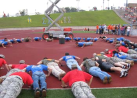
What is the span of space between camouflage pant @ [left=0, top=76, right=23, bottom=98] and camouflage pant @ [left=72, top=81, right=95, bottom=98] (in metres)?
1.74

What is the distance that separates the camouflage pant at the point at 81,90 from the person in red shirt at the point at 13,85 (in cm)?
169

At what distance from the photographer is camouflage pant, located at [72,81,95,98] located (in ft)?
14.8

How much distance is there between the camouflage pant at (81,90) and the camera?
4.51 metres

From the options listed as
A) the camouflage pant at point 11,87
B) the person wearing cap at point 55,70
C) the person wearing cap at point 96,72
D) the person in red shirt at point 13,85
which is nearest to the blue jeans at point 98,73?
the person wearing cap at point 96,72

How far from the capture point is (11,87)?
464cm

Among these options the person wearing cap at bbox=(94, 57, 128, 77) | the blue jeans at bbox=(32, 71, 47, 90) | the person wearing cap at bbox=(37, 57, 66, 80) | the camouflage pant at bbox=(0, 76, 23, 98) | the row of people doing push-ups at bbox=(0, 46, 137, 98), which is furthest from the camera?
the person wearing cap at bbox=(94, 57, 128, 77)

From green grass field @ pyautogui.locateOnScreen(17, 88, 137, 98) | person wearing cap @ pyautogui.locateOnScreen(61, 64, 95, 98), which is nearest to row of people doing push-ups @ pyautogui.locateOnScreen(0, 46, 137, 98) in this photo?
person wearing cap @ pyautogui.locateOnScreen(61, 64, 95, 98)

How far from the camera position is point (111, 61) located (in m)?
8.33

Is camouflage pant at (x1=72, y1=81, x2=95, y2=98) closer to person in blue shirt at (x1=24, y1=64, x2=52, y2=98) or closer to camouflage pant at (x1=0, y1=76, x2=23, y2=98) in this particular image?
person in blue shirt at (x1=24, y1=64, x2=52, y2=98)

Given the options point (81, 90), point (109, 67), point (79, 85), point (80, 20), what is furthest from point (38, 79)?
point (80, 20)

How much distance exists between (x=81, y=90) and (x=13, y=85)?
6.72 ft

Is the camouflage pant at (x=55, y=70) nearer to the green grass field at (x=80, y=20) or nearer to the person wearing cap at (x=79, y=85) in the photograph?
the person wearing cap at (x=79, y=85)

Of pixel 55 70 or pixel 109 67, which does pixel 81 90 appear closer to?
pixel 55 70

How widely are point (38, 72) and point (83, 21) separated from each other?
43.1 metres
